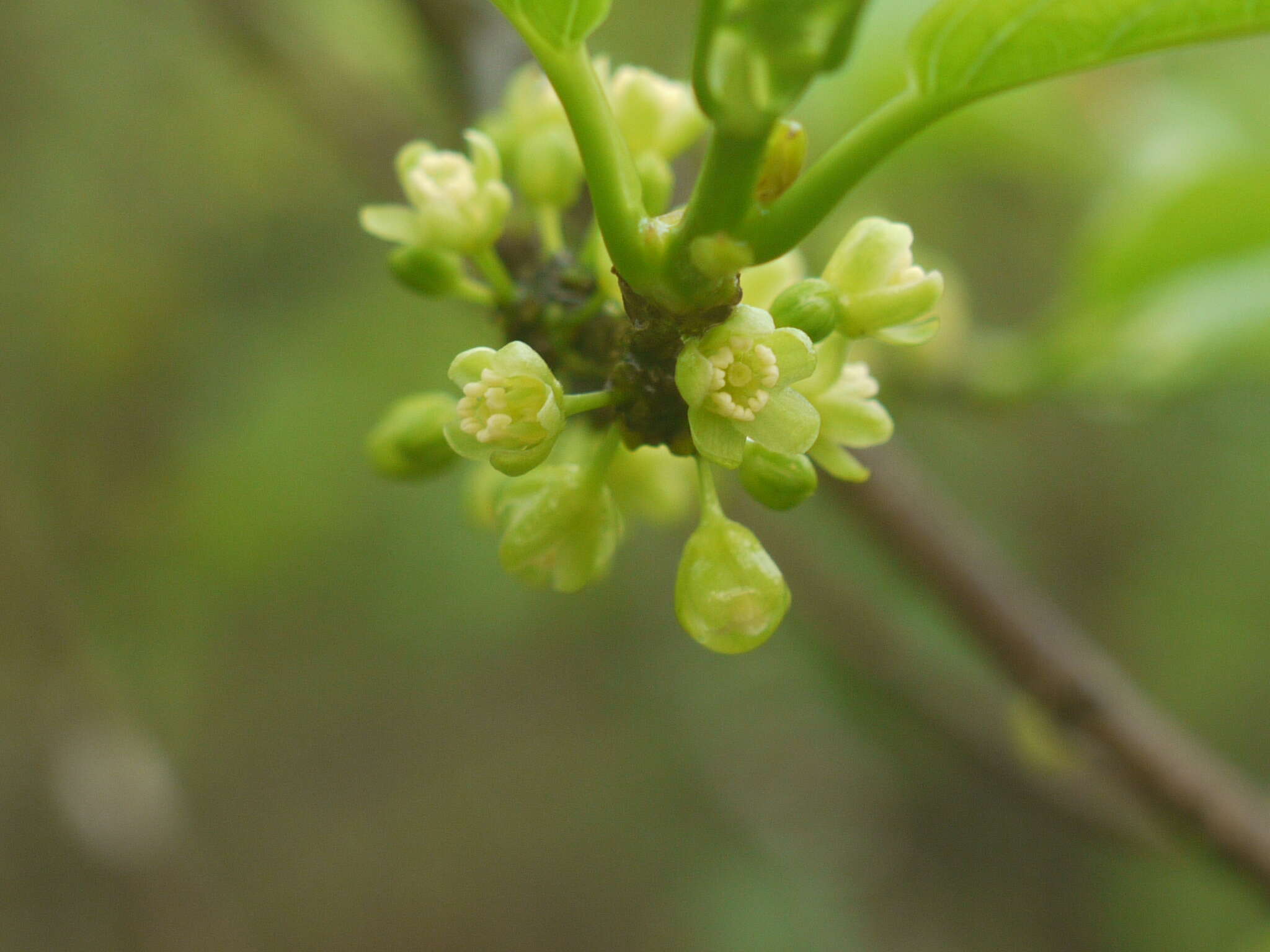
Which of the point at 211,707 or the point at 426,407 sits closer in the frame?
the point at 426,407

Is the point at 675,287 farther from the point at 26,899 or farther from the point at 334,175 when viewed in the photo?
the point at 26,899

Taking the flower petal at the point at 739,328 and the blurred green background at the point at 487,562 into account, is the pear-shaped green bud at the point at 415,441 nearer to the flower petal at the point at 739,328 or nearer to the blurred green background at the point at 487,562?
the flower petal at the point at 739,328

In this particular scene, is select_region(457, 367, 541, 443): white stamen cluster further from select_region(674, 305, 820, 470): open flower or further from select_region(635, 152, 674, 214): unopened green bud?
select_region(635, 152, 674, 214): unopened green bud

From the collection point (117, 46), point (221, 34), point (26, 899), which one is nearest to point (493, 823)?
point (26, 899)

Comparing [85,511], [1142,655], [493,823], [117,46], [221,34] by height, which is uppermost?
[117,46]

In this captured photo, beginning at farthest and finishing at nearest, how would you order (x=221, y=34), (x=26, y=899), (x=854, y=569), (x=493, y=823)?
1. (x=493, y=823)
2. (x=26, y=899)
3. (x=854, y=569)
4. (x=221, y=34)

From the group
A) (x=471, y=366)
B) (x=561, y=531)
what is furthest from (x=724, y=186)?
(x=561, y=531)

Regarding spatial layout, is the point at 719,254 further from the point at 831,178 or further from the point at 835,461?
the point at 835,461
